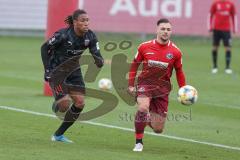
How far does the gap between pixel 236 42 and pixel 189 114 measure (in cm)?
2395

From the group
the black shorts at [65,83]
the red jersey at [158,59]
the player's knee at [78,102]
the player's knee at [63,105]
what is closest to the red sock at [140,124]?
the red jersey at [158,59]

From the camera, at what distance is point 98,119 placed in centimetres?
1666

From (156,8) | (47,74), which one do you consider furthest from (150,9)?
(47,74)

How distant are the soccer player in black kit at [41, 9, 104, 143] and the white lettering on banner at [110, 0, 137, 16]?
79.2 ft

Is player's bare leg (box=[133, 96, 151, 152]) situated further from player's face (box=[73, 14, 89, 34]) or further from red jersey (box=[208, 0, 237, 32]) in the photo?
red jersey (box=[208, 0, 237, 32])

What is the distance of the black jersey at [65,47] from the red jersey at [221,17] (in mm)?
14332

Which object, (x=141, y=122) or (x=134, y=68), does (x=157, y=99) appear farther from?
(x=141, y=122)

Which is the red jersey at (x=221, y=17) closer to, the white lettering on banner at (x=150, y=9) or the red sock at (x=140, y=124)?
the white lettering on banner at (x=150, y=9)

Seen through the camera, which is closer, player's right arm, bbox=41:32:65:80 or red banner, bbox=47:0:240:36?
player's right arm, bbox=41:32:65:80

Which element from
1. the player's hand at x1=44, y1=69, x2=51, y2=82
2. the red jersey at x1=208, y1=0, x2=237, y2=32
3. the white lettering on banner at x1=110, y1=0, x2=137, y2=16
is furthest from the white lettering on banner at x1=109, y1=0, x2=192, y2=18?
the player's hand at x1=44, y1=69, x2=51, y2=82

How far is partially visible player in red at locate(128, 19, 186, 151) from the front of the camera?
13.0 m

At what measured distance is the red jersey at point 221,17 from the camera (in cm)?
2752

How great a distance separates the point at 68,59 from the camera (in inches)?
534

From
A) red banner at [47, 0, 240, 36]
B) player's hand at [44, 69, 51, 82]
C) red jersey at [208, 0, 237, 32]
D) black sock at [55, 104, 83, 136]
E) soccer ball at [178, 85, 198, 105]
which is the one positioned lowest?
red banner at [47, 0, 240, 36]
